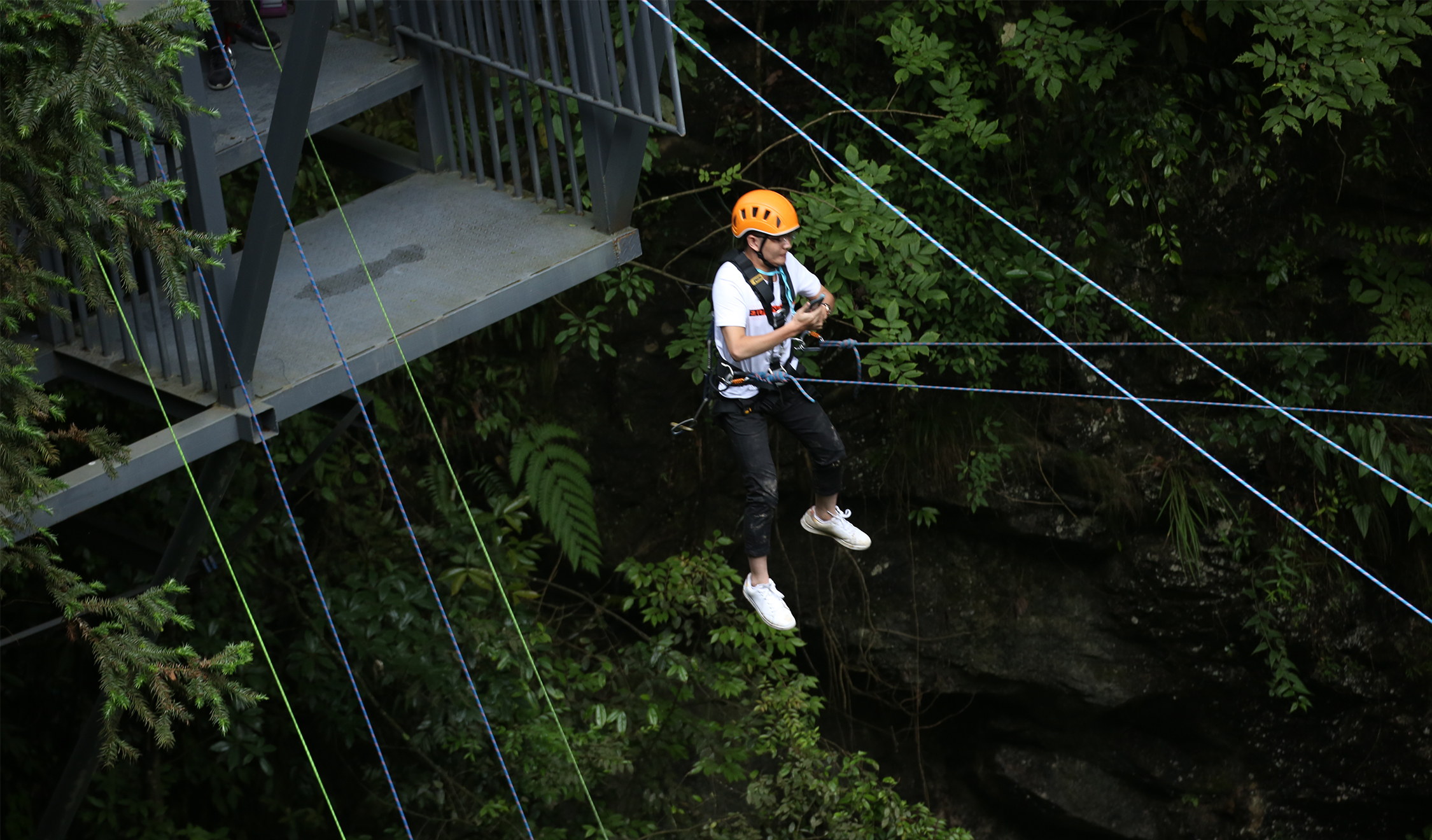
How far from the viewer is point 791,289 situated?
5320 mm

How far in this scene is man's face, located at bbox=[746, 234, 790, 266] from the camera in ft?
16.6

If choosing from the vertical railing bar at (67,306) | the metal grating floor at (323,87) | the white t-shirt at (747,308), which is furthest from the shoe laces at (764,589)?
the vertical railing bar at (67,306)

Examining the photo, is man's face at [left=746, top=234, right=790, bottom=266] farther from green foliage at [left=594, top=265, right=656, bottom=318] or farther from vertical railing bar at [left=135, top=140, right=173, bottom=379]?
green foliage at [left=594, top=265, right=656, bottom=318]

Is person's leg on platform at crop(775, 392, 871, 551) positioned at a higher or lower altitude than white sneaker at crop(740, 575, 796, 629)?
higher

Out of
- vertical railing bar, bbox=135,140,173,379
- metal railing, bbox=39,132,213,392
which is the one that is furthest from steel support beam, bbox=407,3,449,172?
vertical railing bar, bbox=135,140,173,379

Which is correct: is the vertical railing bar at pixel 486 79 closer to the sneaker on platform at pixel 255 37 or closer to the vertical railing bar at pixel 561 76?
the vertical railing bar at pixel 561 76

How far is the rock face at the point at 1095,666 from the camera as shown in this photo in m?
9.06

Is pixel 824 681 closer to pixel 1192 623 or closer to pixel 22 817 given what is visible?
pixel 1192 623

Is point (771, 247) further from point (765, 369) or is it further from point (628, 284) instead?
point (628, 284)

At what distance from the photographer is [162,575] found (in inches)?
237

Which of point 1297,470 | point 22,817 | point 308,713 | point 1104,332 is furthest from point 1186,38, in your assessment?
point 22,817

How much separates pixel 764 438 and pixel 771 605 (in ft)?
2.60

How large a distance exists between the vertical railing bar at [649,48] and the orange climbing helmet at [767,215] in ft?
1.71

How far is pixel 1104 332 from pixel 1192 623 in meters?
2.28
